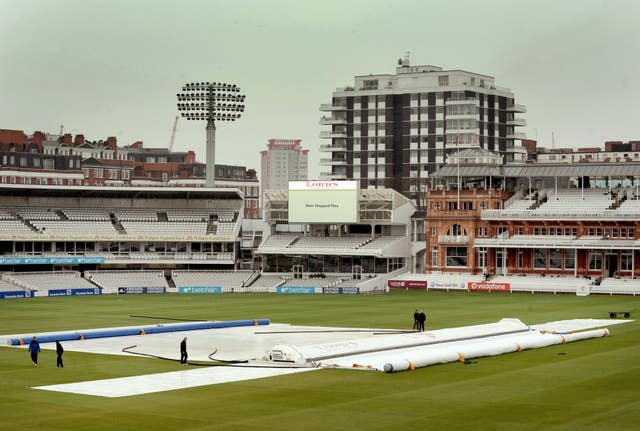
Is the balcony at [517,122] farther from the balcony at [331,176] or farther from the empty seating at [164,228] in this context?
the empty seating at [164,228]

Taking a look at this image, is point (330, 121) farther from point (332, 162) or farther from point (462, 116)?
point (462, 116)

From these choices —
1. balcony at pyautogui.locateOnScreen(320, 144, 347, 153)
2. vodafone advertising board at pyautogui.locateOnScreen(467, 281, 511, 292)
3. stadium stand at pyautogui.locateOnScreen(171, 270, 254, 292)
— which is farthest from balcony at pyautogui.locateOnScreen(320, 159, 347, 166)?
vodafone advertising board at pyautogui.locateOnScreen(467, 281, 511, 292)

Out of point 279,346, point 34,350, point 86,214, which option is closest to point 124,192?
point 86,214

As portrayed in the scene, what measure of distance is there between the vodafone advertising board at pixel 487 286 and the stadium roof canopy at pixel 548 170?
1271cm

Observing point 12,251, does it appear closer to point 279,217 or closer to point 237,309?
point 279,217

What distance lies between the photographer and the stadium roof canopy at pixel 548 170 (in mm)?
106000

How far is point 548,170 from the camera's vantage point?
109000mm

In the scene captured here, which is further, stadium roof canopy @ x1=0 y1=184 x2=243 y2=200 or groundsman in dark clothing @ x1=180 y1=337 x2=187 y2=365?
stadium roof canopy @ x1=0 y1=184 x2=243 y2=200

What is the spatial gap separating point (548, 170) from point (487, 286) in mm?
14354

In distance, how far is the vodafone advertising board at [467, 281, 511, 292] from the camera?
102 m

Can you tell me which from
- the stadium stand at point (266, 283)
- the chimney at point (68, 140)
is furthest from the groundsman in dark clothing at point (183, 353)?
the chimney at point (68, 140)

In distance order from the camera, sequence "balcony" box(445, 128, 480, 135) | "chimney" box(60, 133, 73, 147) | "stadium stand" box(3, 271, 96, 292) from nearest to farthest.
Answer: "stadium stand" box(3, 271, 96, 292) < "balcony" box(445, 128, 480, 135) < "chimney" box(60, 133, 73, 147)

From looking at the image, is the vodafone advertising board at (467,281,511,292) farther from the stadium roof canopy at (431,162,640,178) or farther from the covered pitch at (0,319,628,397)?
the covered pitch at (0,319,628,397)

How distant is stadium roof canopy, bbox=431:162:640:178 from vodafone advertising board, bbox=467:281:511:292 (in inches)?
500
